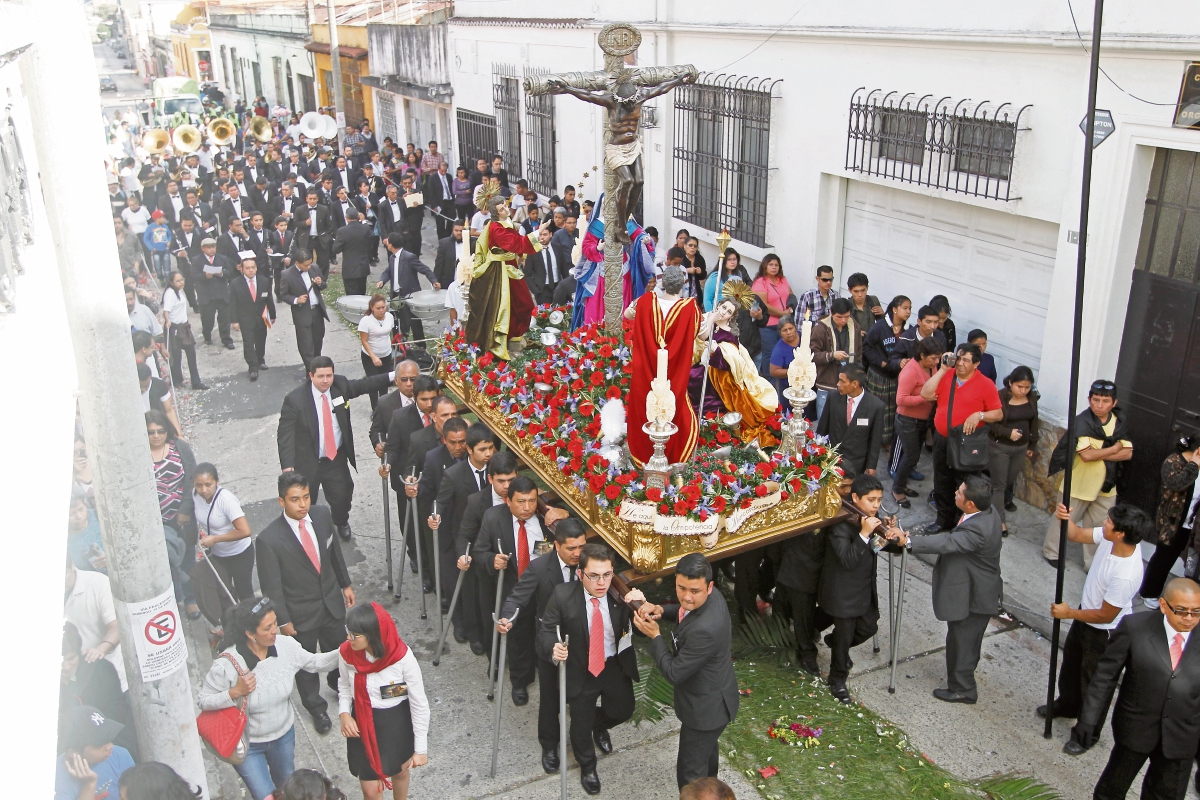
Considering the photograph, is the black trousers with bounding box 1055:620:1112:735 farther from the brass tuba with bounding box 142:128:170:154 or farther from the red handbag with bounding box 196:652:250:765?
the brass tuba with bounding box 142:128:170:154

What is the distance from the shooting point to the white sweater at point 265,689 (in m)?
4.75

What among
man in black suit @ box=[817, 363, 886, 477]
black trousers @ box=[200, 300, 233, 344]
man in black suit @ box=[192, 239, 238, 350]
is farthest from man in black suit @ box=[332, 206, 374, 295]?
man in black suit @ box=[817, 363, 886, 477]

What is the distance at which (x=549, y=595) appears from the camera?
5.81 meters

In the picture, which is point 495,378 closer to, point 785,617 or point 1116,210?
point 785,617

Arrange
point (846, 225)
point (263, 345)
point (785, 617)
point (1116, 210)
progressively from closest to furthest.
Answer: point (785, 617)
point (1116, 210)
point (846, 225)
point (263, 345)

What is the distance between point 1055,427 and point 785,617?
3.43 m

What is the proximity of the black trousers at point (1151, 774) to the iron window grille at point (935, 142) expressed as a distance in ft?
17.8

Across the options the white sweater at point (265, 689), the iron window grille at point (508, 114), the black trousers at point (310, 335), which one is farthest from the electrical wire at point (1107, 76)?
the iron window grille at point (508, 114)

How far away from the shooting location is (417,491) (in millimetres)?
7238

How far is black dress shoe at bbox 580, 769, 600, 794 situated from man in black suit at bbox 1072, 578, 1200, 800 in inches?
104

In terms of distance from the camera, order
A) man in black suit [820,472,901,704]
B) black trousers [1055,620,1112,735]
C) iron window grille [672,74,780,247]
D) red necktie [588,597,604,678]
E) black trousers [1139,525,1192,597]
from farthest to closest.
Answer: iron window grille [672,74,780,247]
black trousers [1139,525,1192,597]
man in black suit [820,472,901,704]
black trousers [1055,620,1112,735]
red necktie [588,597,604,678]

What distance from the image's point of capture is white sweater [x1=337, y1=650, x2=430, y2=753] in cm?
481

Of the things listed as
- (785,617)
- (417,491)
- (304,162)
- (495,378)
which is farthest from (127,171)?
(785,617)

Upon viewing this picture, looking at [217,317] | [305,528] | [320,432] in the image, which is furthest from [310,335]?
[305,528]
